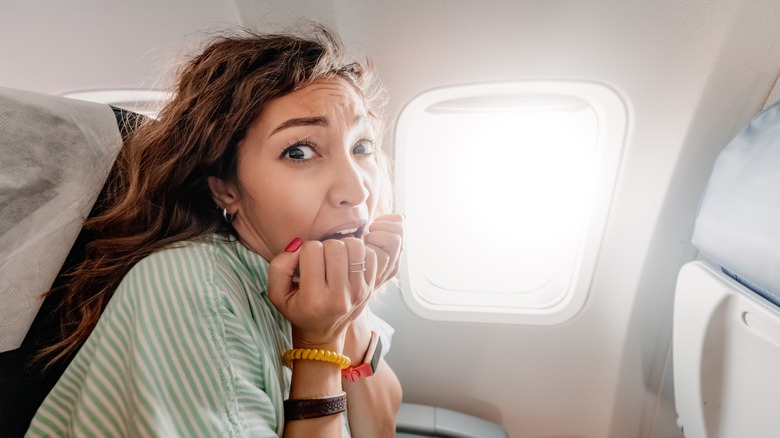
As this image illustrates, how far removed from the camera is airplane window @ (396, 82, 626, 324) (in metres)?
1.31

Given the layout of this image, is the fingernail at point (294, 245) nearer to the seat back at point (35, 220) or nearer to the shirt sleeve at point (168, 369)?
the shirt sleeve at point (168, 369)

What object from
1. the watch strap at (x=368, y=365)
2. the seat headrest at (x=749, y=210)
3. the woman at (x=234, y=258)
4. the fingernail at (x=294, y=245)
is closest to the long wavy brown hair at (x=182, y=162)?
the woman at (x=234, y=258)

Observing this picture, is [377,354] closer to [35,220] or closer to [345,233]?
[345,233]

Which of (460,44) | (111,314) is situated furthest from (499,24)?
(111,314)

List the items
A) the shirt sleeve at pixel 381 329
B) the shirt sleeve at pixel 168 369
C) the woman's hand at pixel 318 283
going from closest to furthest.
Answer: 1. the shirt sleeve at pixel 168 369
2. the woman's hand at pixel 318 283
3. the shirt sleeve at pixel 381 329

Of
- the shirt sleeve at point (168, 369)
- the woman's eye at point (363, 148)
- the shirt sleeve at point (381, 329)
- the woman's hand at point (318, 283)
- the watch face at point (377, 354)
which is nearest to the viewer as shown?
the shirt sleeve at point (168, 369)

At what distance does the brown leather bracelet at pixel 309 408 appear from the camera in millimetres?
744

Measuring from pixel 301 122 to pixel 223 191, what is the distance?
0.24 meters

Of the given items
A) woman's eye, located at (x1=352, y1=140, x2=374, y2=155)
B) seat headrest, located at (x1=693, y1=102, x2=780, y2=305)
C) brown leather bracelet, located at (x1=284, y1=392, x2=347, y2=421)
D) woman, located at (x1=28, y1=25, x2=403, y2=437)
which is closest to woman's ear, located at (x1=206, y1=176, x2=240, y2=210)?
woman, located at (x1=28, y1=25, x2=403, y2=437)

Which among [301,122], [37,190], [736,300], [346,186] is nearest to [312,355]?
[346,186]

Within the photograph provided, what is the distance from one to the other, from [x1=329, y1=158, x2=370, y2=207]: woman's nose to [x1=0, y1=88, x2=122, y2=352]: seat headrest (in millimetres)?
497

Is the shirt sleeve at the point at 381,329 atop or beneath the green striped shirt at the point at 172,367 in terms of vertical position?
beneath

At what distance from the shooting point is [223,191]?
2.85 feet

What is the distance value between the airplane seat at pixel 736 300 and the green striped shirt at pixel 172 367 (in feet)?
3.58
